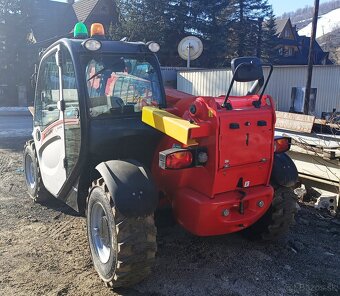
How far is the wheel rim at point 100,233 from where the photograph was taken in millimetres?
3617

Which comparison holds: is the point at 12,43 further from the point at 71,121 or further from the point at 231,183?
the point at 231,183

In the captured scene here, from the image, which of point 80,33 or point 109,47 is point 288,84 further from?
point 109,47

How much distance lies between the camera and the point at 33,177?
5.81 meters

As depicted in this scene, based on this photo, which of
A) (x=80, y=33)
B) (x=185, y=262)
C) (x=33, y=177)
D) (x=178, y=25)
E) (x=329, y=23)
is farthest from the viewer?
(x=329, y=23)

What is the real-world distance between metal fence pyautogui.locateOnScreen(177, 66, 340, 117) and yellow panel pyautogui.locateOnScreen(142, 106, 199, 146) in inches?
465

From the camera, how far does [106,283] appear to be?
3439mm

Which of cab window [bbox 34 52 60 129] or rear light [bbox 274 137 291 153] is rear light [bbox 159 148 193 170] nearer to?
rear light [bbox 274 137 291 153]

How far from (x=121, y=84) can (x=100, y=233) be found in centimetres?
153

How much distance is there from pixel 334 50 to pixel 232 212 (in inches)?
2444

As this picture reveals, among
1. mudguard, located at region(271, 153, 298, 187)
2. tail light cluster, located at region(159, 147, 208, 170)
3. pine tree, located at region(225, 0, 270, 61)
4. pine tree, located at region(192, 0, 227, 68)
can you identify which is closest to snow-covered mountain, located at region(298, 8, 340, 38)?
pine tree, located at region(225, 0, 270, 61)

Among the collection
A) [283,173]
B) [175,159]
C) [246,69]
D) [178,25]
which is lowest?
[283,173]

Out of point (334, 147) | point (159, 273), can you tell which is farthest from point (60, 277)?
point (334, 147)

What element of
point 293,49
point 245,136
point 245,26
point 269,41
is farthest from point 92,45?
point 293,49

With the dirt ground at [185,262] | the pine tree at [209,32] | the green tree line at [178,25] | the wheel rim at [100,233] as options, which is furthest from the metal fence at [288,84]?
the wheel rim at [100,233]
